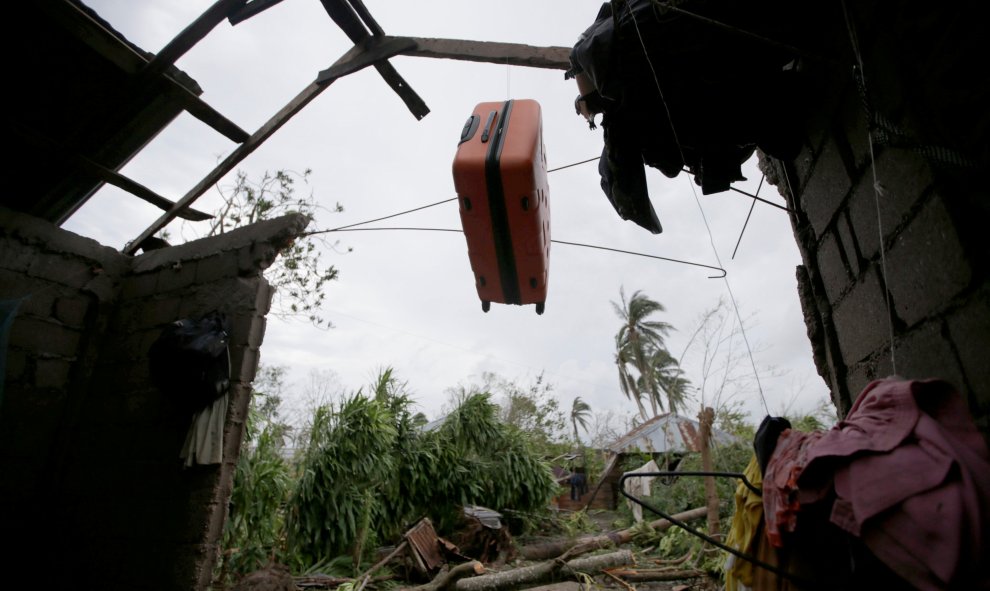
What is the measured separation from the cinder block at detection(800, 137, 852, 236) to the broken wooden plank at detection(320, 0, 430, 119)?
2.50 metres

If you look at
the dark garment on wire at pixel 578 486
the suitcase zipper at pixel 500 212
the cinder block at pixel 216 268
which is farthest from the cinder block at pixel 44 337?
the dark garment on wire at pixel 578 486

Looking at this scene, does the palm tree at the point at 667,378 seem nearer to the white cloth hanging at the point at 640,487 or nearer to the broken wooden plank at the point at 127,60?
the white cloth hanging at the point at 640,487

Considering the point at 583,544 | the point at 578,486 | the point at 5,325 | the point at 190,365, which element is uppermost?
the point at 5,325

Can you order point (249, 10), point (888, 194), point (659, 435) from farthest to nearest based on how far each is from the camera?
point (659, 435), point (249, 10), point (888, 194)

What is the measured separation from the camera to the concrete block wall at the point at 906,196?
3.13 feet

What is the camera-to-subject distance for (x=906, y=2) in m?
1.09

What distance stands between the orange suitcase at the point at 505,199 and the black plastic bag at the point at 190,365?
4.79 ft

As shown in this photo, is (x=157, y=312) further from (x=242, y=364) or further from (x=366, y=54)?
(x=366, y=54)

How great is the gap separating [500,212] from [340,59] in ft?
5.92

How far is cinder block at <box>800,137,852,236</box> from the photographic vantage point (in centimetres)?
146

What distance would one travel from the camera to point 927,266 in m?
1.09

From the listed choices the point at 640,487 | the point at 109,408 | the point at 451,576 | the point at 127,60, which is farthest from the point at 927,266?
the point at 640,487

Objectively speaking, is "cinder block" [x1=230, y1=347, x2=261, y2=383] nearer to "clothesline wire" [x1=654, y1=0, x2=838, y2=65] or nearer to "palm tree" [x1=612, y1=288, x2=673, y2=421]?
"clothesline wire" [x1=654, y1=0, x2=838, y2=65]

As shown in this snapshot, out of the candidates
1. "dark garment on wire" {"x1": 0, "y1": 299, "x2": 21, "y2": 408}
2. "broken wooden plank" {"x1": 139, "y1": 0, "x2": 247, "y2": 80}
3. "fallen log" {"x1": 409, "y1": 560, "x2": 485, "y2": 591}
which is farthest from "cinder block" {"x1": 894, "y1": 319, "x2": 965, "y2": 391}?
"fallen log" {"x1": 409, "y1": 560, "x2": 485, "y2": 591}
